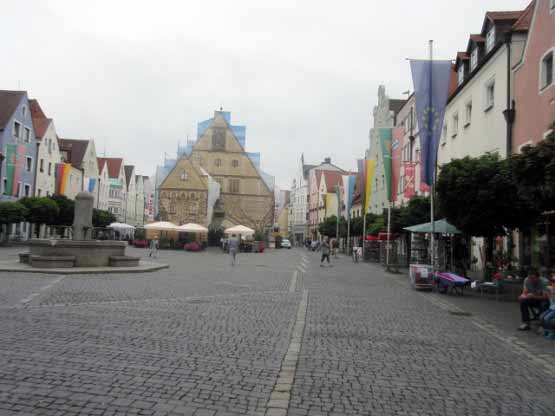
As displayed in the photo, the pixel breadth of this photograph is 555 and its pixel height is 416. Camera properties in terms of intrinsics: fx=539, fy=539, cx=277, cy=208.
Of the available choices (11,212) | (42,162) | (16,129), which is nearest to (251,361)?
(11,212)

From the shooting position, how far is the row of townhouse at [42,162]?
43.5m

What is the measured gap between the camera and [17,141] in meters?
50.3

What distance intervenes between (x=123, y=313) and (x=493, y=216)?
11.1 meters

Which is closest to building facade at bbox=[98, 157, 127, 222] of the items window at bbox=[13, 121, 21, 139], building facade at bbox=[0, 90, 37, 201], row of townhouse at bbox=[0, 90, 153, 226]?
row of townhouse at bbox=[0, 90, 153, 226]

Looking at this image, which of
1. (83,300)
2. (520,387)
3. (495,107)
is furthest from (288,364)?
(495,107)

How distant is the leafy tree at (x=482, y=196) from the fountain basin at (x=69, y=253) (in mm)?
12883

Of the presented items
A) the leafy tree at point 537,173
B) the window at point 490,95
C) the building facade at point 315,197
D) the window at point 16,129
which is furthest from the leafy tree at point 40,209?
the building facade at point 315,197

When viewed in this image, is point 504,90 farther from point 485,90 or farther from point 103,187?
point 103,187

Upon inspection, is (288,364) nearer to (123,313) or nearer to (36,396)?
(36,396)

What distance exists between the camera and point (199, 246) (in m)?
49.4

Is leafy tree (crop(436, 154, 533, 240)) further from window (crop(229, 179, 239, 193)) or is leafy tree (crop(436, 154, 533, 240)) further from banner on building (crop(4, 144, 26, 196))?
window (crop(229, 179, 239, 193))

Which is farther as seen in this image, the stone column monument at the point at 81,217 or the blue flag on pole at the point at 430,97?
the stone column monument at the point at 81,217

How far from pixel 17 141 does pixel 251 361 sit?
165 feet

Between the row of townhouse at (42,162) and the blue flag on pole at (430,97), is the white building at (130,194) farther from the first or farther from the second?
the blue flag on pole at (430,97)
